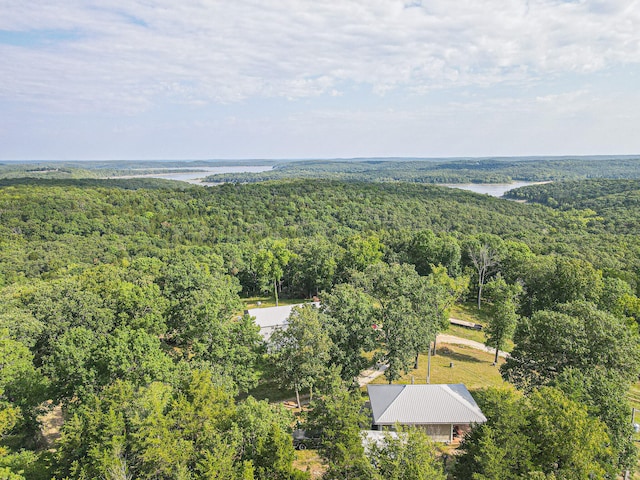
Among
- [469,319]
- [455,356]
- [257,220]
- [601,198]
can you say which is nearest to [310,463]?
A: [455,356]

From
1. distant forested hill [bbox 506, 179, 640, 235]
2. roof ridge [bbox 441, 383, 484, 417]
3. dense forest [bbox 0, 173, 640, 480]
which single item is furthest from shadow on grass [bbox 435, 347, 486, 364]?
distant forested hill [bbox 506, 179, 640, 235]

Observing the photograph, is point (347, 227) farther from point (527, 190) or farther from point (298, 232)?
point (527, 190)

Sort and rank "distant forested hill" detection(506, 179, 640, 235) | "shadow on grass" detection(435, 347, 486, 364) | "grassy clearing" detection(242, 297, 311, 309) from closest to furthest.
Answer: "shadow on grass" detection(435, 347, 486, 364), "grassy clearing" detection(242, 297, 311, 309), "distant forested hill" detection(506, 179, 640, 235)

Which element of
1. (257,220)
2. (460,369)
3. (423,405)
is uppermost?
(257,220)

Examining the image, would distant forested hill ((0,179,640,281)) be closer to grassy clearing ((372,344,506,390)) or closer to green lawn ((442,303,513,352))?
green lawn ((442,303,513,352))

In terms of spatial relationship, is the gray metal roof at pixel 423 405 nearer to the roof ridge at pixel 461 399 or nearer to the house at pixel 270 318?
the roof ridge at pixel 461 399

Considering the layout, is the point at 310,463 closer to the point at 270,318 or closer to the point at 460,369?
the point at 270,318
